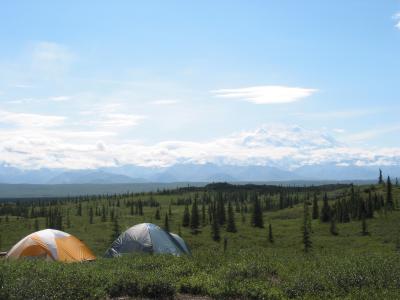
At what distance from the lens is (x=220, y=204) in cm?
12900

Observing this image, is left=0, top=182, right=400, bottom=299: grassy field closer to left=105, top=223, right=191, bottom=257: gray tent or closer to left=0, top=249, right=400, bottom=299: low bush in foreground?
left=0, top=249, right=400, bottom=299: low bush in foreground

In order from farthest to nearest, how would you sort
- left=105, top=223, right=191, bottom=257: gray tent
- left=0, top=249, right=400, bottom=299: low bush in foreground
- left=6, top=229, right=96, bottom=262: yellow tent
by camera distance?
left=105, top=223, right=191, bottom=257: gray tent
left=6, top=229, right=96, bottom=262: yellow tent
left=0, top=249, right=400, bottom=299: low bush in foreground

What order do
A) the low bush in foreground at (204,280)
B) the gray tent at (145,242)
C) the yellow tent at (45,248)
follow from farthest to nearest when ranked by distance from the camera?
the gray tent at (145,242)
the yellow tent at (45,248)
the low bush in foreground at (204,280)

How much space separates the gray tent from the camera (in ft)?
111

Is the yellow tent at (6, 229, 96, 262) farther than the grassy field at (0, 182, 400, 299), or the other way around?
the yellow tent at (6, 229, 96, 262)

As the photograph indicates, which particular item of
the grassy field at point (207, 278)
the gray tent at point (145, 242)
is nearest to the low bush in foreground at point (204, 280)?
the grassy field at point (207, 278)

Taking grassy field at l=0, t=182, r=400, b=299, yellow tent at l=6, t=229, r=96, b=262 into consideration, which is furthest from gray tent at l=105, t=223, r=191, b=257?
grassy field at l=0, t=182, r=400, b=299

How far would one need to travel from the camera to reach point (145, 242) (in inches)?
1335

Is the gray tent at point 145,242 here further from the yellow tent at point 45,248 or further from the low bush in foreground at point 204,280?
the low bush in foreground at point 204,280

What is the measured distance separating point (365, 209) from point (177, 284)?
11650cm

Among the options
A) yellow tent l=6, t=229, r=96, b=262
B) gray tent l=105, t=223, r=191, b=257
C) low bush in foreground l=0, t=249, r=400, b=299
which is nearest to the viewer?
low bush in foreground l=0, t=249, r=400, b=299

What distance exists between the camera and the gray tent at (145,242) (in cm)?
3378

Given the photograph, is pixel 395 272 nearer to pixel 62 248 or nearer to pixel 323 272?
pixel 323 272

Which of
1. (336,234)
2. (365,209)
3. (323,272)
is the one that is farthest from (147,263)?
(365,209)
